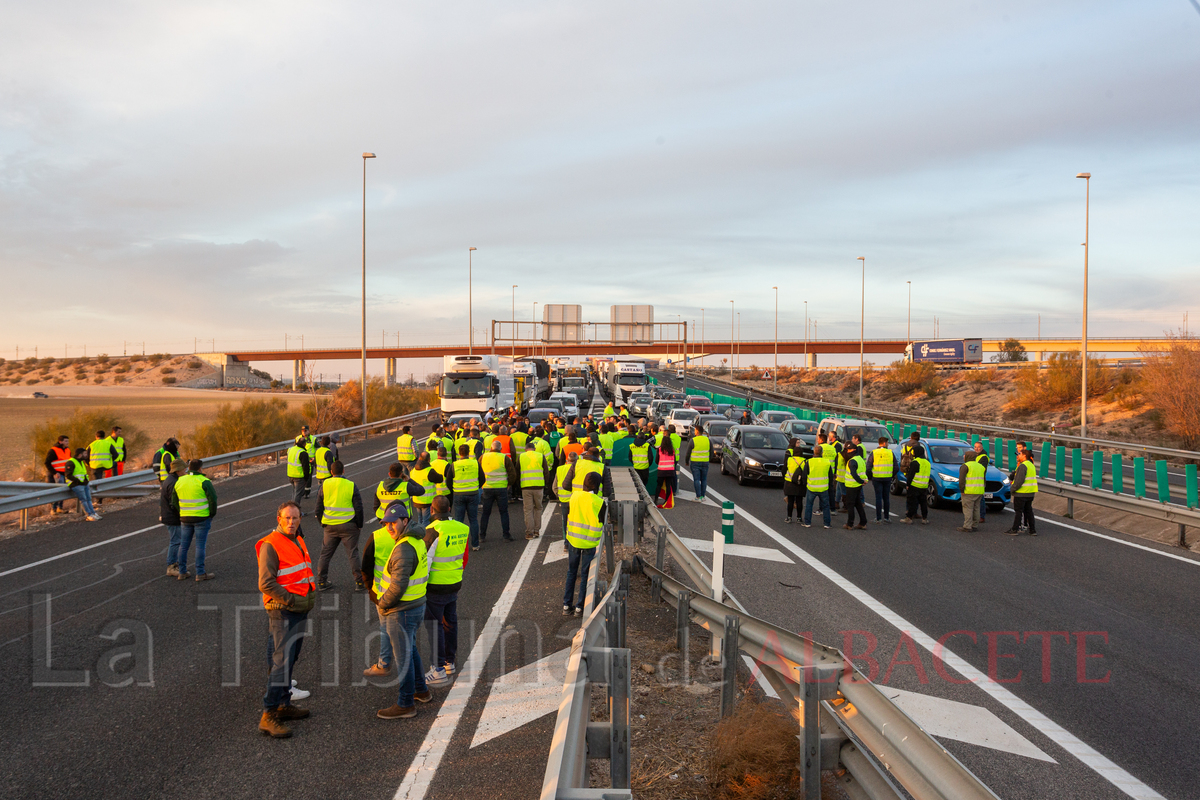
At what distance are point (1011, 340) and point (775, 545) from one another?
110m

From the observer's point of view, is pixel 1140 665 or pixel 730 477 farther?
pixel 730 477

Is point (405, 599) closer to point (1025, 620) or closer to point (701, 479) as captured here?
point (1025, 620)

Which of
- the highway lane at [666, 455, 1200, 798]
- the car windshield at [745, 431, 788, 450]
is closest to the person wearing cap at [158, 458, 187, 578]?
the highway lane at [666, 455, 1200, 798]

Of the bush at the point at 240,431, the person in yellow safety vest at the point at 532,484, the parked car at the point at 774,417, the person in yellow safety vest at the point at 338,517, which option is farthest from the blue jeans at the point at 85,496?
the parked car at the point at 774,417

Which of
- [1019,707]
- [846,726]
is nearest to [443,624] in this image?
[846,726]

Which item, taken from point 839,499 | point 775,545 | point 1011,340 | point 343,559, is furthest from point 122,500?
point 1011,340

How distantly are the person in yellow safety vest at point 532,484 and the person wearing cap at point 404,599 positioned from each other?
6791 millimetres

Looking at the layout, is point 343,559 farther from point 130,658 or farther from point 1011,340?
point 1011,340

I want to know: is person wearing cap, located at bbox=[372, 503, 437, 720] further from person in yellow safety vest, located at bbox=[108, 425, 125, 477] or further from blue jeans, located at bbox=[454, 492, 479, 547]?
person in yellow safety vest, located at bbox=[108, 425, 125, 477]

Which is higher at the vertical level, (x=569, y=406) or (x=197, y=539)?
(x=569, y=406)

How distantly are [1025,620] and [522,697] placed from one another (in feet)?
20.0

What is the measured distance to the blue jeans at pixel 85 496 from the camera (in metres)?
15.1

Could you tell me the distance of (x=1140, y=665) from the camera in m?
7.33

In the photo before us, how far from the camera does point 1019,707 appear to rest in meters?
→ 6.37
